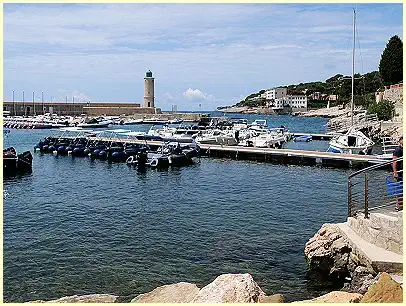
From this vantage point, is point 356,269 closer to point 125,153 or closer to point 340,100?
point 125,153

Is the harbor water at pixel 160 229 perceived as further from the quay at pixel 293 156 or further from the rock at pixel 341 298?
the rock at pixel 341 298

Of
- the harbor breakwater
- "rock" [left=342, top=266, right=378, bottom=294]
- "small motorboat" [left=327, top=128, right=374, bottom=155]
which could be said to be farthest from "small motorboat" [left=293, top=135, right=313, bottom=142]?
the harbor breakwater

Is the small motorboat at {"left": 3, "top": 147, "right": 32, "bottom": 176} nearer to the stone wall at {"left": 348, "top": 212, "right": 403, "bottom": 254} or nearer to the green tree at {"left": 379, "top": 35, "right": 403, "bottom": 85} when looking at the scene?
the stone wall at {"left": 348, "top": 212, "right": 403, "bottom": 254}

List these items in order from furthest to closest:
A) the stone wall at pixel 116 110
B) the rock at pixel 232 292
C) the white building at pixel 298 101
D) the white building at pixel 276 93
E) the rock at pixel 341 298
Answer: the white building at pixel 276 93 → the white building at pixel 298 101 → the stone wall at pixel 116 110 → the rock at pixel 232 292 → the rock at pixel 341 298

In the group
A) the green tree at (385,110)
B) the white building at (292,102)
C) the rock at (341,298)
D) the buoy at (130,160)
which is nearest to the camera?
the rock at (341,298)

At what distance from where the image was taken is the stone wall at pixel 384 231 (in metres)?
8.48

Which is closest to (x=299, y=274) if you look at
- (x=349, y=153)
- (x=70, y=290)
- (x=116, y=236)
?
(x=70, y=290)

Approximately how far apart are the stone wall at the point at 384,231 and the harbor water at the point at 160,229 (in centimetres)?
162

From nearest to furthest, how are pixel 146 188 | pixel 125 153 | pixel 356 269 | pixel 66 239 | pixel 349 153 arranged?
pixel 356 269 < pixel 66 239 < pixel 146 188 < pixel 349 153 < pixel 125 153

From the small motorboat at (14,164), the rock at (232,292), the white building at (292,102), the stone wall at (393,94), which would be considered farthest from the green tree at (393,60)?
the white building at (292,102)

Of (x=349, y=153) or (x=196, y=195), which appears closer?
(x=196, y=195)

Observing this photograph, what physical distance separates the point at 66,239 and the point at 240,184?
1147cm

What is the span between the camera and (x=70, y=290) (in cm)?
1049

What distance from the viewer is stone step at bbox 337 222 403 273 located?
8150 mm
